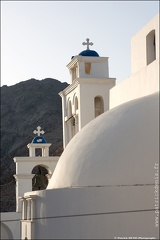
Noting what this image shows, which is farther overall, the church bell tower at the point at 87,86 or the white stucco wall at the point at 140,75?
the church bell tower at the point at 87,86

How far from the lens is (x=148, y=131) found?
826cm

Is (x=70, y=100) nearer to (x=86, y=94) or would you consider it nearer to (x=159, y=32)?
(x=86, y=94)

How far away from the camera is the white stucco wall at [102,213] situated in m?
7.76

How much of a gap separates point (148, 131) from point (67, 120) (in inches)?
270

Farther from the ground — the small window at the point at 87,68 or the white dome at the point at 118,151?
the small window at the point at 87,68

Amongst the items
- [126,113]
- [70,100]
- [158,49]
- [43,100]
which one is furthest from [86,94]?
[43,100]

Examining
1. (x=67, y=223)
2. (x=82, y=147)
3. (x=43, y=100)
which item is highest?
(x=43, y=100)

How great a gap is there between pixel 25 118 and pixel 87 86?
4143 centimetres

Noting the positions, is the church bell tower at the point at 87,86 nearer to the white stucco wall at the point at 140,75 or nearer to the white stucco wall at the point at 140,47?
the white stucco wall at the point at 140,75

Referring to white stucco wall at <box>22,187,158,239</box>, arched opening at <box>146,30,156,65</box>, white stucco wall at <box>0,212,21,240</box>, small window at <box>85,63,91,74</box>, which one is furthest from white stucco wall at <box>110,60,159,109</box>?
white stucco wall at <box>0,212,21,240</box>

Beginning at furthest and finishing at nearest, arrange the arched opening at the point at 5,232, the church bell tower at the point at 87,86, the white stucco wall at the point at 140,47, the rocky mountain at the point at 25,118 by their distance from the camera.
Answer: the rocky mountain at the point at 25,118
the arched opening at the point at 5,232
the church bell tower at the point at 87,86
the white stucco wall at the point at 140,47

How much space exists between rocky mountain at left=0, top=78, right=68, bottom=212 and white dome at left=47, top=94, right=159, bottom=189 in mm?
31242

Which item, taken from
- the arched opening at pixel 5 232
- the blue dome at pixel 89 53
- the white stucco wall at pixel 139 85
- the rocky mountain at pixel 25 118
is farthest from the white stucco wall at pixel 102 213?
the rocky mountain at pixel 25 118

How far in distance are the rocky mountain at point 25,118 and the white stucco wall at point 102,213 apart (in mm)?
31928
